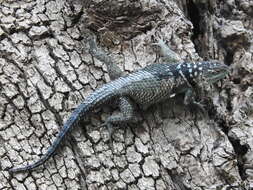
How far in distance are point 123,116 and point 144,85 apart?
0.35 m

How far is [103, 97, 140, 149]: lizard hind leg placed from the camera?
12.6 feet

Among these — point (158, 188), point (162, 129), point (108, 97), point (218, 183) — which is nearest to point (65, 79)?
point (108, 97)

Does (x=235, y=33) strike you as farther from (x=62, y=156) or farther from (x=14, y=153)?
(x=14, y=153)

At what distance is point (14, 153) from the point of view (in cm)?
365

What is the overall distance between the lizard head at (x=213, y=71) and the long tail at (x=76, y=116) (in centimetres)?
94

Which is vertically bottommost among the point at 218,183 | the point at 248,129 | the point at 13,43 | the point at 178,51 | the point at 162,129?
the point at 218,183

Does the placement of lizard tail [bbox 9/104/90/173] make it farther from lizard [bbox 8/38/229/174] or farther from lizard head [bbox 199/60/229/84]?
lizard head [bbox 199/60/229/84]

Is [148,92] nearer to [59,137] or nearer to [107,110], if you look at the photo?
[107,110]

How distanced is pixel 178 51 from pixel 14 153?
5.81 ft

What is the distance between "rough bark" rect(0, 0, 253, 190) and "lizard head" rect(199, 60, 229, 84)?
15cm

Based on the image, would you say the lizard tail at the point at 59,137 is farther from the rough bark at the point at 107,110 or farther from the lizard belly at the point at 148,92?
the lizard belly at the point at 148,92

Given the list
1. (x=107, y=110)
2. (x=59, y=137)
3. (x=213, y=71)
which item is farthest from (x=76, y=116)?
(x=213, y=71)

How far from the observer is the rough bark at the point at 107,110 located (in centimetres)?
369

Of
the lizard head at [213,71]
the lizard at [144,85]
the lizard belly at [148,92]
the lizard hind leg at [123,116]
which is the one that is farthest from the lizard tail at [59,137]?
the lizard head at [213,71]
